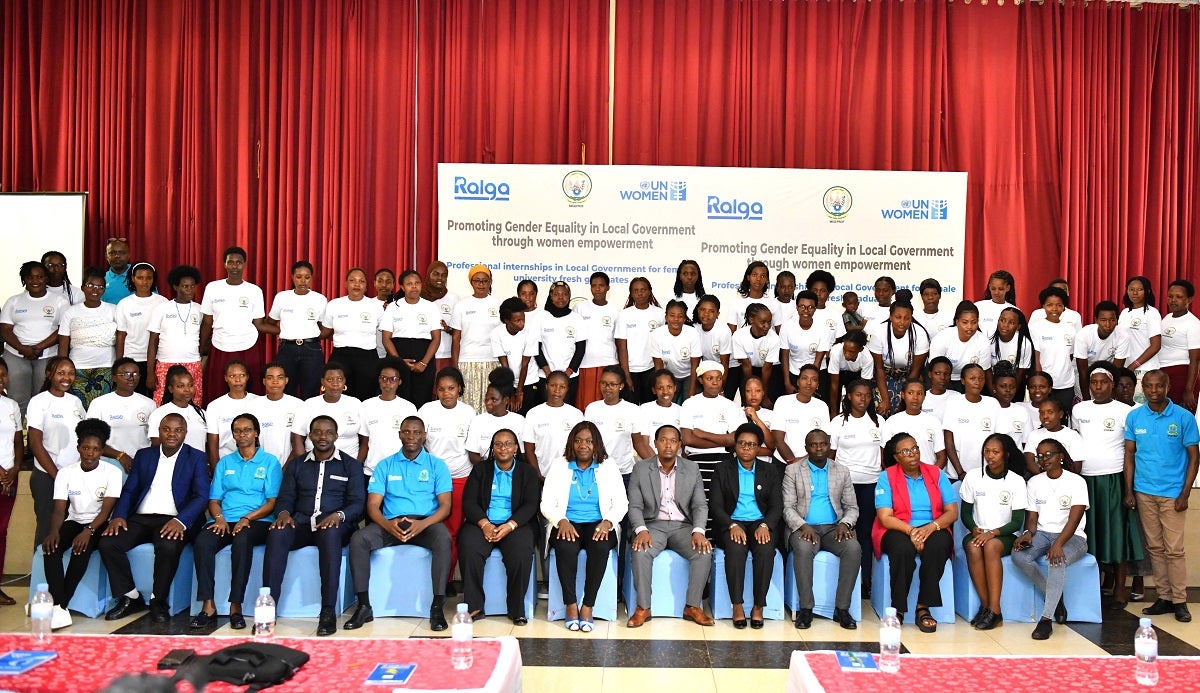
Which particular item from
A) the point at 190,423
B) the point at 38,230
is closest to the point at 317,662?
the point at 190,423

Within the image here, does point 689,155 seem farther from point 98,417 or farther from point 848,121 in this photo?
point 98,417

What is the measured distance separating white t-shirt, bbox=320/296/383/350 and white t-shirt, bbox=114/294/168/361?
46.9 inches

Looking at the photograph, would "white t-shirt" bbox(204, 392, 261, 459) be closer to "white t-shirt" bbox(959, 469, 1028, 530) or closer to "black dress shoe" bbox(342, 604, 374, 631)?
"black dress shoe" bbox(342, 604, 374, 631)

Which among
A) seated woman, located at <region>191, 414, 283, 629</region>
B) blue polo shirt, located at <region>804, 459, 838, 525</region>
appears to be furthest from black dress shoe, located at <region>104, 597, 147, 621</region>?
blue polo shirt, located at <region>804, 459, 838, 525</region>

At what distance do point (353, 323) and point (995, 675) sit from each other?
194 inches

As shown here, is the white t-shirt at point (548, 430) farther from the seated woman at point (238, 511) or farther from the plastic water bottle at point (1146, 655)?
the plastic water bottle at point (1146, 655)

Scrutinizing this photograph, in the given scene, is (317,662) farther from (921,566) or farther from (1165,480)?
(1165,480)

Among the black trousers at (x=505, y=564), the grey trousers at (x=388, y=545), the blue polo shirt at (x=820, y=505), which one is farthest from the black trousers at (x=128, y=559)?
the blue polo shirt at (x=820, y=505)

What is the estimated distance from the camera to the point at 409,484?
6039mm

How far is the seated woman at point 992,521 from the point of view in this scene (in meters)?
5.91

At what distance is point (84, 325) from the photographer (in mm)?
7348

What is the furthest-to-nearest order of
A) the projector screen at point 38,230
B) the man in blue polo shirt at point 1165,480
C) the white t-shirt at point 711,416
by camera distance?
the projector screen at point 38,230 → the white t-shirt at point 711,416 → the man in blue polo shirt at point 1165,480

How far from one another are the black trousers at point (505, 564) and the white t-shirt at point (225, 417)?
5.24 ft

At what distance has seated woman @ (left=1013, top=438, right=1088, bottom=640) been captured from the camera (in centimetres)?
595
